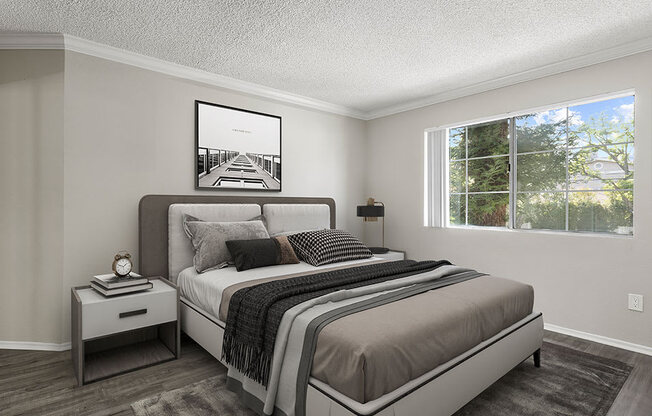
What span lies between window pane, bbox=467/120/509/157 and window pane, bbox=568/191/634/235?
2.74ft

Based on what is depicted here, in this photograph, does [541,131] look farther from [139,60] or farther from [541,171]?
[139,60]

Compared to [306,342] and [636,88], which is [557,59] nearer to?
[636,88]

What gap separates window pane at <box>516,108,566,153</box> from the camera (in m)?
3.37

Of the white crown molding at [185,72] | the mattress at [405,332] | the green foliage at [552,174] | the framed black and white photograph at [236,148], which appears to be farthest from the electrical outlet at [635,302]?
the white crown molding at [185,72]

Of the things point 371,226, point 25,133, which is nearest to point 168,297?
point 25,133

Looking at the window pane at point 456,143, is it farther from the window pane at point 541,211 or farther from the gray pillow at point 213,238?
the gray pillow at point 213,238

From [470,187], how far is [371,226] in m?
1.46

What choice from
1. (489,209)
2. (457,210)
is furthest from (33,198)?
(489,209)

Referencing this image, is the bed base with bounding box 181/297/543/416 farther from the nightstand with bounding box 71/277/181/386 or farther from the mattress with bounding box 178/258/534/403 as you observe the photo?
the nightstand with bounding box 71/277/181/386

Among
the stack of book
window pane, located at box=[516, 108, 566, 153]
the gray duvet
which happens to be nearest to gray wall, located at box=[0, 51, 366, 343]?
the stack of book

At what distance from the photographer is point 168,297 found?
2594 mm

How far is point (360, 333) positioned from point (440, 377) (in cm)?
49

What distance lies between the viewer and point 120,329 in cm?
238

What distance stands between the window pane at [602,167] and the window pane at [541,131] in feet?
0.67
